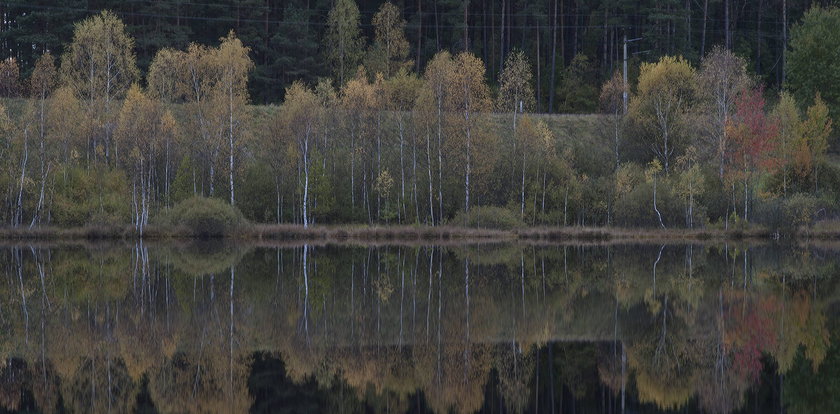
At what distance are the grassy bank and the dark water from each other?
13.9m

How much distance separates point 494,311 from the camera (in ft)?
84.1

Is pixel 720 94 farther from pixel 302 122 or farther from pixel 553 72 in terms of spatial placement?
pixel 553 72

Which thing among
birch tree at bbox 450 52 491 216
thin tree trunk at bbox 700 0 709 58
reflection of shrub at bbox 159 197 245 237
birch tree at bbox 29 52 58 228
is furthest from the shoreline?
thin tree trunk at bbox 700 0 709 58

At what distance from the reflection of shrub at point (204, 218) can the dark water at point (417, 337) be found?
13113 mm

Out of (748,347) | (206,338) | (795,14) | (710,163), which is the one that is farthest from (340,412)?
Result: (795,14)

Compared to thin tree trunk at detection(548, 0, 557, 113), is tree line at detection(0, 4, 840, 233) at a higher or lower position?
lower

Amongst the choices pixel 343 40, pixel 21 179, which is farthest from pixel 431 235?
pixel 343 40

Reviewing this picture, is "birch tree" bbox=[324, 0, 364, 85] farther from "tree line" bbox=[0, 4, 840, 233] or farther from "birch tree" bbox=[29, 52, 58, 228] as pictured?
"birch tree" bbox=[29, 52, 58, 228]

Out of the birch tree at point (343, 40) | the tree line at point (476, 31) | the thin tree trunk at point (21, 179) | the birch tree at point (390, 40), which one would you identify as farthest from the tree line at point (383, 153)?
the birch tree at point (343, 40)

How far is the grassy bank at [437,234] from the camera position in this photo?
51531 mm

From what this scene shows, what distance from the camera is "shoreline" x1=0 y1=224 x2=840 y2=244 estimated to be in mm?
51438

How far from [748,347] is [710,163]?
38995 mm

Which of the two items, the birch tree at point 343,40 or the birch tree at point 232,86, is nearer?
the birch tree at point 232,86

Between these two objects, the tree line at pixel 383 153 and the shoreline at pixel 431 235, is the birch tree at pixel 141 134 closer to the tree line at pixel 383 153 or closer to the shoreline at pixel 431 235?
the tree line at pixel 383 153
